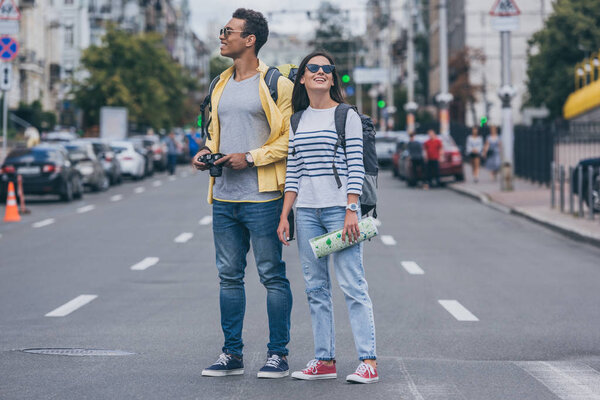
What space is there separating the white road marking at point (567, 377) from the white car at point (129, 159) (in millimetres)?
34443

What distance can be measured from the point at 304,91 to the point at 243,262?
103 centimetres

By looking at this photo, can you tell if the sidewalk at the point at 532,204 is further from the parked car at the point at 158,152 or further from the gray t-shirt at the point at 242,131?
the parked car at the point at 158,152

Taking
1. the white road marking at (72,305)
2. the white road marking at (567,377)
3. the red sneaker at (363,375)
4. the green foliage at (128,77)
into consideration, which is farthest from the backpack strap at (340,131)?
the green foliage at (128,77)

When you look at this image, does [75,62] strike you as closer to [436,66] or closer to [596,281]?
[436,66]

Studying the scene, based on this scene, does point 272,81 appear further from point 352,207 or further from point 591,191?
point 591,191

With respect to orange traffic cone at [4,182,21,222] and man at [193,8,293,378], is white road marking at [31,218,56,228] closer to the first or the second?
orange traffic cone at [4,182,21,222]

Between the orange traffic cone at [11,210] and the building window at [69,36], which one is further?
the building window at [69,36]

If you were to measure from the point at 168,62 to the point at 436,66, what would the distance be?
31828 millimetres

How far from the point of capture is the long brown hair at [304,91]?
21.4 feet

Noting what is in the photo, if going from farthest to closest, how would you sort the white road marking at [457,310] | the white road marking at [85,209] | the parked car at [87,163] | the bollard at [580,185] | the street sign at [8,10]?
the parked car at [87,163], the white road marking at [85,209], the street sign at [8,10], the bollard at [580,185], the white road marking at [457,310]

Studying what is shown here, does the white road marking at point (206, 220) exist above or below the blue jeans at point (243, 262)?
below

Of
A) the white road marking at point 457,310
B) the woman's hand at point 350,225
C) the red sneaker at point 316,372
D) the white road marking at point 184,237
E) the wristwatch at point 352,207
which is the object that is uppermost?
the wristwatch at point 352,207

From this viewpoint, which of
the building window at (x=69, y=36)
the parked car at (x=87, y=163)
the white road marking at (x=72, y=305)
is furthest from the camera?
the building window at (x=69, y=36)

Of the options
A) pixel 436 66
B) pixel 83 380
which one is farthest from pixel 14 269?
pixel 436 66
